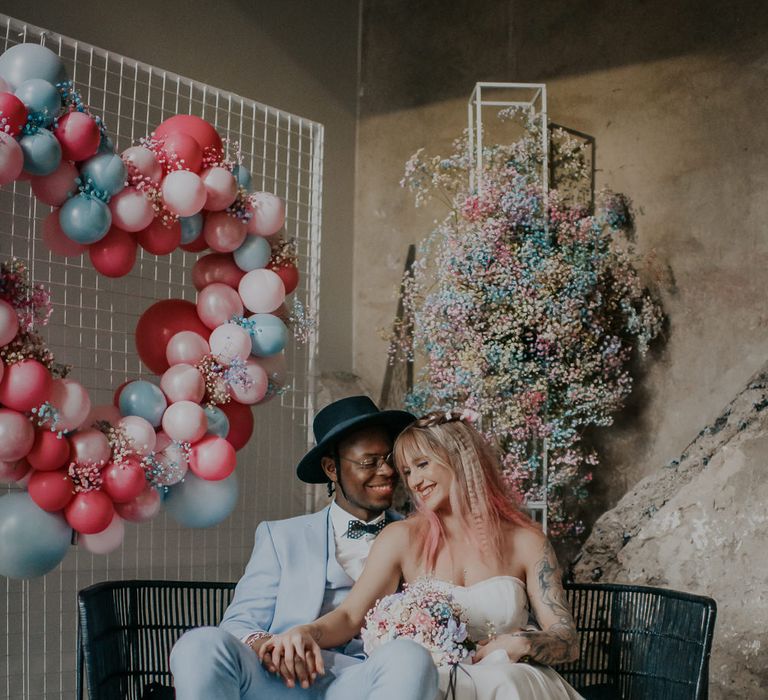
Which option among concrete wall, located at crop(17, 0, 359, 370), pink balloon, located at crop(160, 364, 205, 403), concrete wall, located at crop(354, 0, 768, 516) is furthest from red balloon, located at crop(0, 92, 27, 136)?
concrete wall, located at crop(354, 0, 768, 516)

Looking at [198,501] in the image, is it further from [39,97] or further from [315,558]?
[39,97]

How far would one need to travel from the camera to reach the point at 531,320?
482 centimetres

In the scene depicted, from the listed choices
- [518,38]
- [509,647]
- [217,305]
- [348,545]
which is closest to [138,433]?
[217,305]

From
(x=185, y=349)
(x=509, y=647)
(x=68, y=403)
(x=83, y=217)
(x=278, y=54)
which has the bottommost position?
(x=509, y=647)

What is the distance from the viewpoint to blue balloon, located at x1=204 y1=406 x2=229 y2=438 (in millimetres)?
3500

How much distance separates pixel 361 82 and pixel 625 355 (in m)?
2.64

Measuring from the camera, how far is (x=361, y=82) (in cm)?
653

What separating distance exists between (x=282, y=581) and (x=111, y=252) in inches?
47.1

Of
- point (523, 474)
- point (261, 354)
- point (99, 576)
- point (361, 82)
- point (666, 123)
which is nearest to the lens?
point (261, 354)

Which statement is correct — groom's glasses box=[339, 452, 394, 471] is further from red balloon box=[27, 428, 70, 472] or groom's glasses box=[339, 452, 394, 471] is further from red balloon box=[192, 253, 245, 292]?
red balloon box=[27, 428, 70, 472]

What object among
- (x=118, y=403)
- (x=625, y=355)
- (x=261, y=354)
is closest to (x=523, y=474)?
(x=625, y=355)

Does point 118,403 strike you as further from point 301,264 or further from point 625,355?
point 625,355

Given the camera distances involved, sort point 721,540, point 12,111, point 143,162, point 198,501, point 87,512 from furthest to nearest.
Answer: point 721,540
point 198,501
point 143,162
point 87,512
point 12,111

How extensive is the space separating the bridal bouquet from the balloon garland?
96cm
